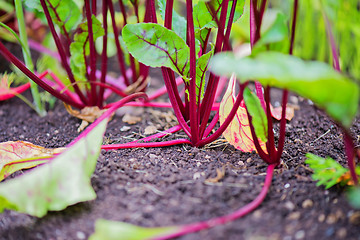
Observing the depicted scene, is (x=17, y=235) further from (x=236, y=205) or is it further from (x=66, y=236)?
(x=236, y=205)

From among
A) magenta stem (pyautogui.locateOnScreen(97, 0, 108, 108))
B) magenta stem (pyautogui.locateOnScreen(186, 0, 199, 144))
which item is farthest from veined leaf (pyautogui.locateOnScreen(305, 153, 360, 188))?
magenta stem (pyautogui.locateOnScreen(97, 0, 108, 108))

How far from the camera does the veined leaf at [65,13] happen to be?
3.03 ft

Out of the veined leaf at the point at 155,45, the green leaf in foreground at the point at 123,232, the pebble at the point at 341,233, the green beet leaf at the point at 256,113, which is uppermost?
the veined leaf at the point at 155,45

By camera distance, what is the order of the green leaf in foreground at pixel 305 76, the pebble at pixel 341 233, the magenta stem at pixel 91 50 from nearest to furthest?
1. the green leaf in foreground at pixel 305 76
2. the pebble at pixel 341 233
3. the magenta stem at pixel 91 50

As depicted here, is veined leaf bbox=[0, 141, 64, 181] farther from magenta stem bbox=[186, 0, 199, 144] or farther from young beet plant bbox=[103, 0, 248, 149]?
magenta stem bbox=[186, 0, 199, 144]

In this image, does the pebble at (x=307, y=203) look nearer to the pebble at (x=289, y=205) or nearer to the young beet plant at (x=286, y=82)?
the pebble at (x=289, y=205)

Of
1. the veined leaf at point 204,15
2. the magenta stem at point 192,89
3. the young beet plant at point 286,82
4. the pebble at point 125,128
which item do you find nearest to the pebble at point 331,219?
the young beet plant at point 286,82

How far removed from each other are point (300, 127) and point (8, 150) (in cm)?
67

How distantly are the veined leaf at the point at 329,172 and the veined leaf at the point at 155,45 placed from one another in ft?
1.08

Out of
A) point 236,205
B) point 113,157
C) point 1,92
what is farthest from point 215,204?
point 1,92

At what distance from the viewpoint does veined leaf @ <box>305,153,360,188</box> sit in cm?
57

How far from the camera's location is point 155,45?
741 mm

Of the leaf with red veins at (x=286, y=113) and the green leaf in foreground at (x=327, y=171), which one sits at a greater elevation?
the green leaf in foreground at (x=327, y=171)

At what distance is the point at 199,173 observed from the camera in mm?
679
